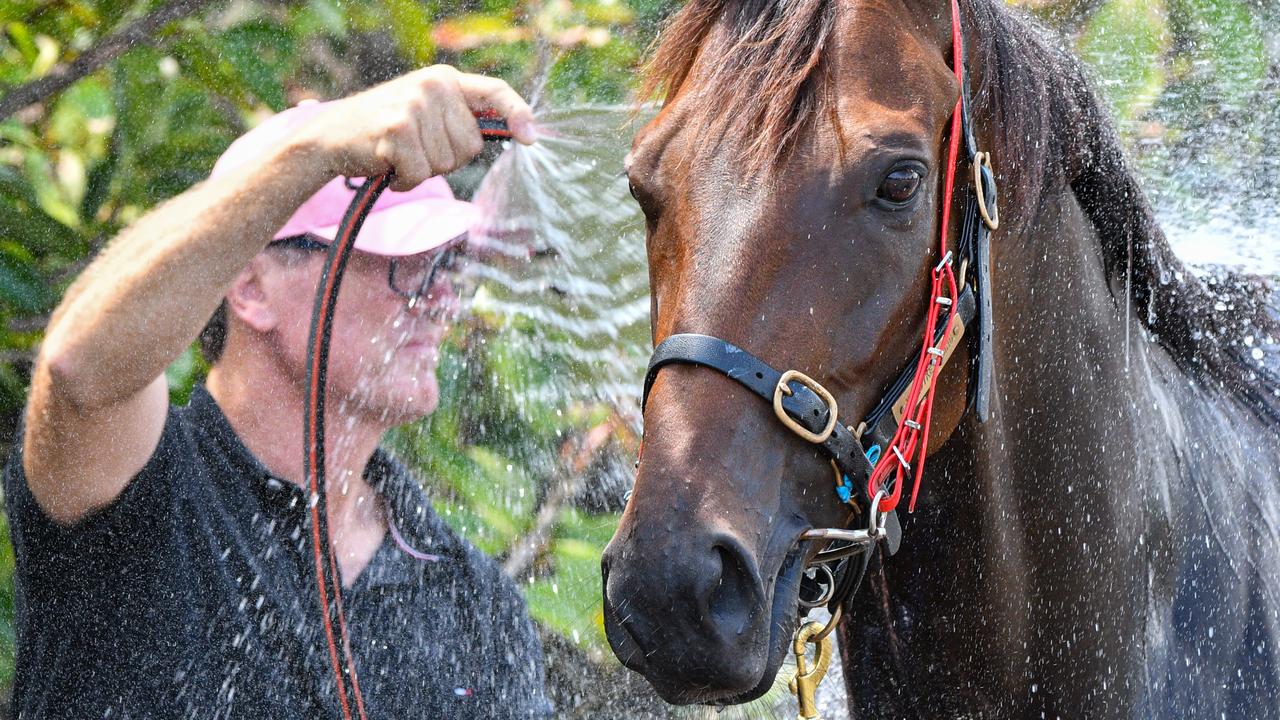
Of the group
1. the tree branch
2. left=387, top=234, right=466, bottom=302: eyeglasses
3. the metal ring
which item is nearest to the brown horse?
the metal ring

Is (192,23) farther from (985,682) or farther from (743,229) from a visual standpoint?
(985,682)

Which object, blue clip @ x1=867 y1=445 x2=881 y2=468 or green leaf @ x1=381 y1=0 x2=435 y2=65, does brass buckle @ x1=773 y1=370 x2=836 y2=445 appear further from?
green leaf @ x1=381 y1=0 x2=435 y2=65

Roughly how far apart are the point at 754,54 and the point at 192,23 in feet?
5.99

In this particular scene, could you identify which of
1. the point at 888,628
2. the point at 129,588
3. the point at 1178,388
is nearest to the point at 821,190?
the point at 888,628

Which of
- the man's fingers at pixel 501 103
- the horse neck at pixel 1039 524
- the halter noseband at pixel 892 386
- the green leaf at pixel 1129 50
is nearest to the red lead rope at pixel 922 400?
the halter noseband at pixel 892 386

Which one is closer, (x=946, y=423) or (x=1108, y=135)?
(x=946, y=423)

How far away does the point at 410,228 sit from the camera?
8.26 feet

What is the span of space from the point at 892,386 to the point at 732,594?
35 cm

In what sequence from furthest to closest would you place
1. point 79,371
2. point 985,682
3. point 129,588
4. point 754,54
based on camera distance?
point 129,588, point 79,371, point 985,682, point 754,54

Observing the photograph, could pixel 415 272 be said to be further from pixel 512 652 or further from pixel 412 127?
pixel 512 652

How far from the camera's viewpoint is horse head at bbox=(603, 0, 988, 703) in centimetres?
130

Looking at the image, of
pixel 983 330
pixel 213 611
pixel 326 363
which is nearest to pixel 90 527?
pixel 213 611

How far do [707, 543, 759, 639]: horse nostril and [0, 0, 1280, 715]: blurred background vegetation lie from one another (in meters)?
1.50

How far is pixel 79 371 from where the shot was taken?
194 cm
